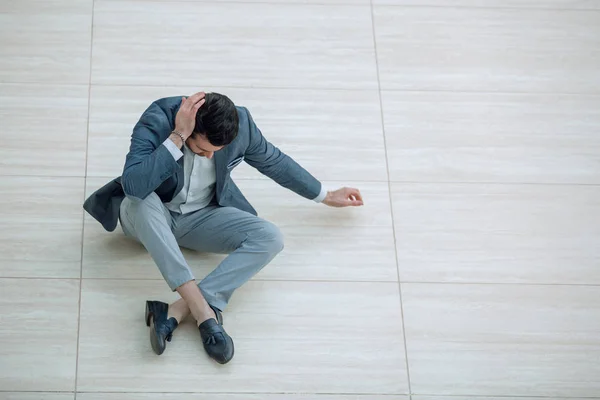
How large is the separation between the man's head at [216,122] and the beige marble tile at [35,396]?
2.84 feet

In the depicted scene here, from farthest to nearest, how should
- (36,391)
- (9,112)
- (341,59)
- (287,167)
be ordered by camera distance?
1. (341,59)
2. (9,112)
3. (287,167)
4. (36,391)

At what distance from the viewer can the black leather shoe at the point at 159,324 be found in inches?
107

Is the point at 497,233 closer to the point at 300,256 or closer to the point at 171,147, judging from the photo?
the point at 300,256

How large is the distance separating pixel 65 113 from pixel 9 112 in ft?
0.66

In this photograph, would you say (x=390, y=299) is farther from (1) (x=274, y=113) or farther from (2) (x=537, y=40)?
(2) (x=537, y=40)

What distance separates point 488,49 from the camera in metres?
3.65

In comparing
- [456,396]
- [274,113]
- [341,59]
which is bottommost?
[456,396]

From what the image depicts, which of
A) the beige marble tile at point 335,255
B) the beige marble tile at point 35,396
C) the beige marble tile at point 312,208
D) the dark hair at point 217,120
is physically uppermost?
the dark hair at point 217,120

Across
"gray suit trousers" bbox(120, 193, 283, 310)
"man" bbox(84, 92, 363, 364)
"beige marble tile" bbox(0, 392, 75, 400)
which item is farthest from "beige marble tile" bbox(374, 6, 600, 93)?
"beige marble tile" bbox(0, 392, 75, 400)

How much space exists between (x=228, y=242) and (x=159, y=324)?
35 centimetres

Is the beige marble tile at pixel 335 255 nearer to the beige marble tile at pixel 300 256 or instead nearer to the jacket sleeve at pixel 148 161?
the beige marble tile at pixel 300 256

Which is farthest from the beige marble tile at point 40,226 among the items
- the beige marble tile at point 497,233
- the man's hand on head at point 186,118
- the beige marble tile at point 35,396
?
the beige marble tile at point 497,233

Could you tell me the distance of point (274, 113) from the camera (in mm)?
3379

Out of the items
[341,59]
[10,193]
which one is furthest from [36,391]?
[341,59]
